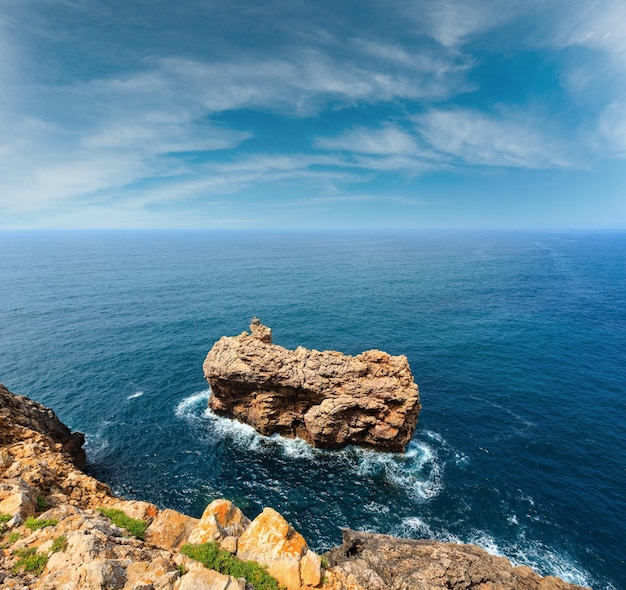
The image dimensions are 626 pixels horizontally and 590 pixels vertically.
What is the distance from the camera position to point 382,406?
43.7 meters

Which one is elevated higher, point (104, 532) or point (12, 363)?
point (104, 532)

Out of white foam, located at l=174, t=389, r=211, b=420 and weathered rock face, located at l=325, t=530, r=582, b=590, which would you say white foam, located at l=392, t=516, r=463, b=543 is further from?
white foam, located at l=174, t=389, r=211, b=420

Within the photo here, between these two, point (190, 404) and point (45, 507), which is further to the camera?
point (190, 404)

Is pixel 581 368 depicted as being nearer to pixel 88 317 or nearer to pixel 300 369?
pixel 300 369

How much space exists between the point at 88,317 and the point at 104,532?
88.9 m

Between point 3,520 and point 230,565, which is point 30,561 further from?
point 230,565

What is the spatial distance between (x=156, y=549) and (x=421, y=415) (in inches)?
1778

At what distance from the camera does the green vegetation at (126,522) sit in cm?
1694

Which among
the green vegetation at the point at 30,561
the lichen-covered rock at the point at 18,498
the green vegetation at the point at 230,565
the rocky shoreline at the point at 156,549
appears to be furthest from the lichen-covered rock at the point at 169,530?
the lichen-covered rock at the point at 18,498

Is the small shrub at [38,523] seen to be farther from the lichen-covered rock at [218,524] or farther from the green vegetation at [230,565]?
the lichen-covered rock at [218,524]

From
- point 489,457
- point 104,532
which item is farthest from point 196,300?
point 104,532

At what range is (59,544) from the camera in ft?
46.0

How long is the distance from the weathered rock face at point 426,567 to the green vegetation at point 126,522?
1140 centimetres

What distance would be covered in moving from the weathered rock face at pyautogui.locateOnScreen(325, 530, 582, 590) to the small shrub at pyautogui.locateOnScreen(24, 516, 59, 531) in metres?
15.4
